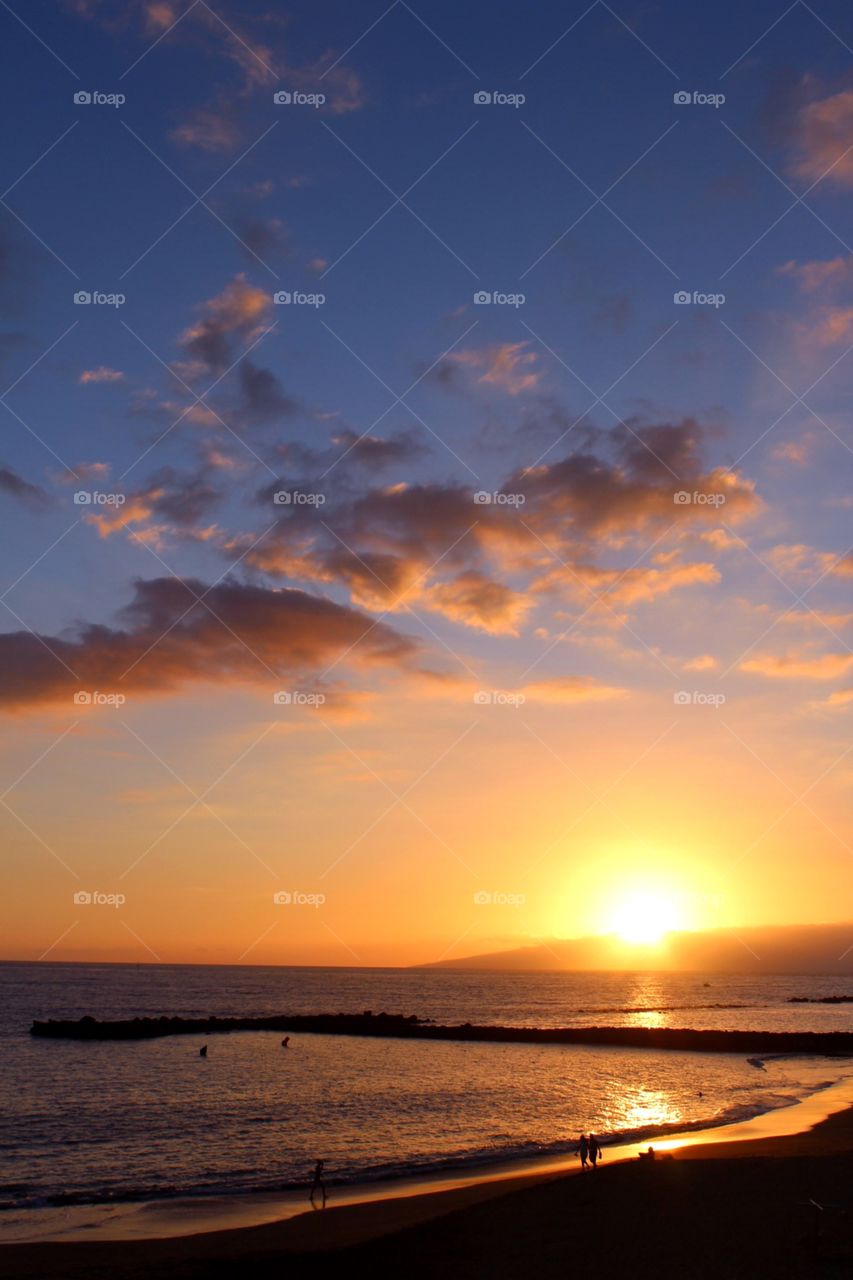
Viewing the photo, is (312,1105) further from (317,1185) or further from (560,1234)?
(560,1234)

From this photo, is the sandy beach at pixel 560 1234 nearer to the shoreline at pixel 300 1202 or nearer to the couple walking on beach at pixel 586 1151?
the shoreline at pixel 300 1202

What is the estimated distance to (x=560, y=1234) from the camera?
19.5 metres

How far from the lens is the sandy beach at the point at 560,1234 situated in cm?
1728

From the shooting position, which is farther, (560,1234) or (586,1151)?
(586,1151)

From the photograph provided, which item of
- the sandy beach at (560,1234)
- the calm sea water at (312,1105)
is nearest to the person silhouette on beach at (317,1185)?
the sandy beach at (560,1234)

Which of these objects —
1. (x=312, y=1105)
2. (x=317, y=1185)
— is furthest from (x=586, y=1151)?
(x=312, y=1105)

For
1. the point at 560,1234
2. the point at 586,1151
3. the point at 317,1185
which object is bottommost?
the point at 317,1185

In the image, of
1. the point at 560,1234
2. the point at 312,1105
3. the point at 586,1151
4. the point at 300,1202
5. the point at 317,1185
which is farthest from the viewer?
the point at 312,1105

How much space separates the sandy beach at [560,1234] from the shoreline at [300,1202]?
21 centimetres

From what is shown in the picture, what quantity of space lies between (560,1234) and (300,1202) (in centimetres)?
841

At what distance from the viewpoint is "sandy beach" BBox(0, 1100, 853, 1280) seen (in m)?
17.3

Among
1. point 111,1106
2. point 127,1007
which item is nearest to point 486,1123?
point 111,1106

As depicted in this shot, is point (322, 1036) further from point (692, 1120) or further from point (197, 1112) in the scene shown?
point (692, 1120)

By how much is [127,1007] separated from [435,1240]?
380 feet
